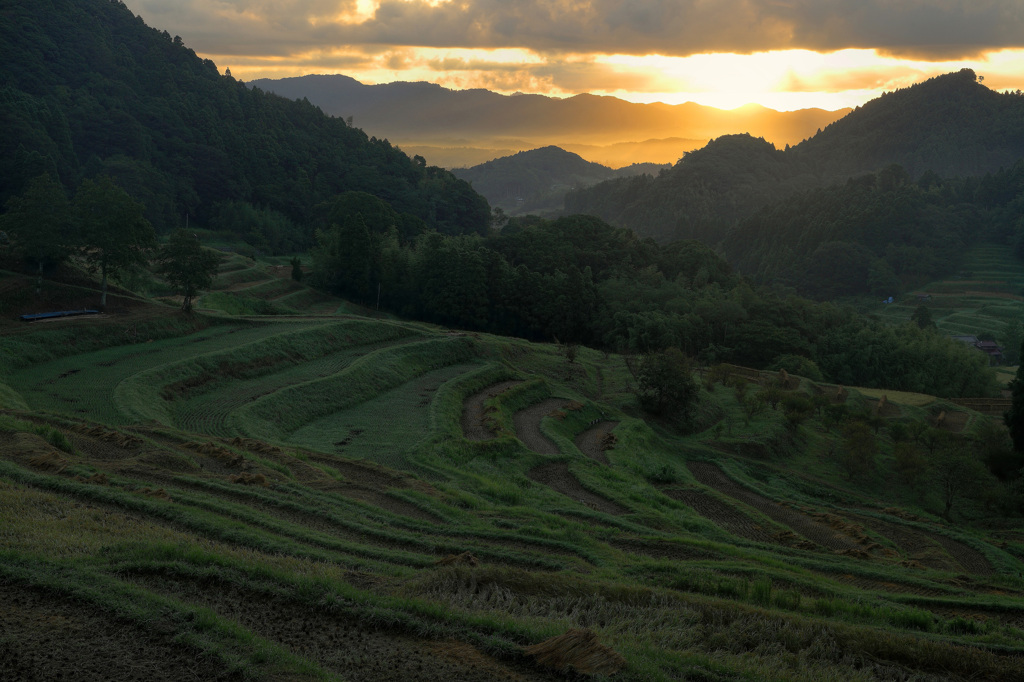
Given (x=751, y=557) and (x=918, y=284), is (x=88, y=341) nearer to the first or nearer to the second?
(x=751, y=557)

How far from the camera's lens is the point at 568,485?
27.0 metres

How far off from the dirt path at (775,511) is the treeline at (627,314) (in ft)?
111

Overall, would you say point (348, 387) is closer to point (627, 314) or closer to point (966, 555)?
point (966, 555)

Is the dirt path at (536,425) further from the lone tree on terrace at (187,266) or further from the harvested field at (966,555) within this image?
the lone tree on terrace at (187,266)

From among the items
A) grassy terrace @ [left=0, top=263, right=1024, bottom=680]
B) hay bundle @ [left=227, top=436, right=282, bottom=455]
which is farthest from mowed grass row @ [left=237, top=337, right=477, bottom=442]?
hay bundle @ [left=227, top=436, right=282, bottom=455]

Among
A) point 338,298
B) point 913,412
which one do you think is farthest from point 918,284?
point 338,298

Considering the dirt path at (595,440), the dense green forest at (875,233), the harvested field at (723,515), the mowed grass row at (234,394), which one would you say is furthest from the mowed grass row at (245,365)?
the dense green forest at (875,233)

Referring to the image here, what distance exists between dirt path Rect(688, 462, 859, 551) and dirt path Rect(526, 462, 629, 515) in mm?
6768

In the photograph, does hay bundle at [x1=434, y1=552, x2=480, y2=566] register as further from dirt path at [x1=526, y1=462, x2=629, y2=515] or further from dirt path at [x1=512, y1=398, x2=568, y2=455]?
dirt path at [x1=512, y1=398, x2=568, y2=455]

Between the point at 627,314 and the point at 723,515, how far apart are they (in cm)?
5152

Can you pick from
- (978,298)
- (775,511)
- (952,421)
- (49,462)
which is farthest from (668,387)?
(978,298)

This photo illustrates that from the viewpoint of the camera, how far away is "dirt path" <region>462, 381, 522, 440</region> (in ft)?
105

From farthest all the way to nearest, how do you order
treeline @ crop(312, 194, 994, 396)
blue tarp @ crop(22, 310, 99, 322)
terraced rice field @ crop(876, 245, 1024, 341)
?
terraced rice field @ crop(876, 245, 1024, 341)
treeline @ crop(312, 194, 994, 396)
blue tarp @ crop(22, 310, 99, 322)

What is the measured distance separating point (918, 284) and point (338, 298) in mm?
122415
